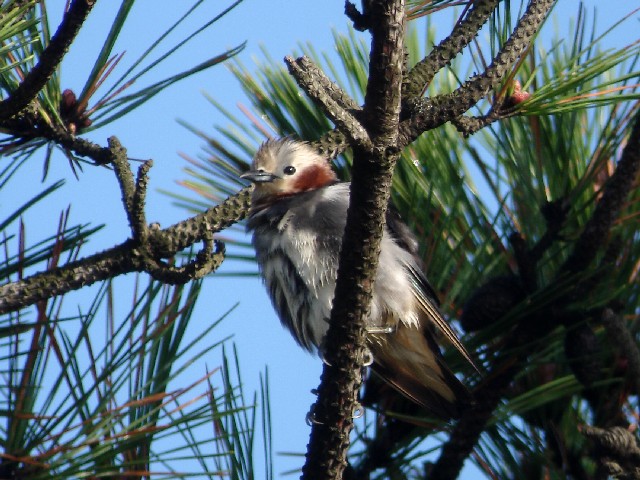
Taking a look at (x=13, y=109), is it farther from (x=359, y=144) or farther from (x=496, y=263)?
(x=496, y=263)

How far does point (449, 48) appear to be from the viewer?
7.85 feet

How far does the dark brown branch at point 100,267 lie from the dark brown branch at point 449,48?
0.59 m

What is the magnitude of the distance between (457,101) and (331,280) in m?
1.23

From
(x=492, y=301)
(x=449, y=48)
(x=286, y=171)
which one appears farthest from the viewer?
(x=286, y=171)

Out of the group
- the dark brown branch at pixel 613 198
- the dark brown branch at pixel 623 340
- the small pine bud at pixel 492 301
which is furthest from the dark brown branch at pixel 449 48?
the dark brown branch at pixel 623 340

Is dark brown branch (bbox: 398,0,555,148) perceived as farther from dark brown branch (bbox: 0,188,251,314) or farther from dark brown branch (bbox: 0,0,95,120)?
dark brown branch (bbox: 0,0,95,120)

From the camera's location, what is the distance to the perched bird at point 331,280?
332 cm

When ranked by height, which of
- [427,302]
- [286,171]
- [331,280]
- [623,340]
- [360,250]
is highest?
[286,171]

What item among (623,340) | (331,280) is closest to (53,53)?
(331,280)

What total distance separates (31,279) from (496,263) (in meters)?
1.54

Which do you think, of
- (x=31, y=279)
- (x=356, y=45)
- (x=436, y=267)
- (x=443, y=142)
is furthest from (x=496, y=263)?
(x=31, y=279)

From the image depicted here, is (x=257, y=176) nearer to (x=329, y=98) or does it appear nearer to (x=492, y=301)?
(x=492, y=301)

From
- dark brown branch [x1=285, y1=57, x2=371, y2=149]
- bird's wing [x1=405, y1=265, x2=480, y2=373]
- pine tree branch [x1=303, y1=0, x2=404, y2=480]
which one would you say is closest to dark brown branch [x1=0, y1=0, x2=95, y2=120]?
dark brown branch [x1=285, y1=57, x2=371, y2=149]

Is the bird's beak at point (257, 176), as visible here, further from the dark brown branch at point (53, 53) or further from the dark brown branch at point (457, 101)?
the dark brown branch at point (53, 53)
